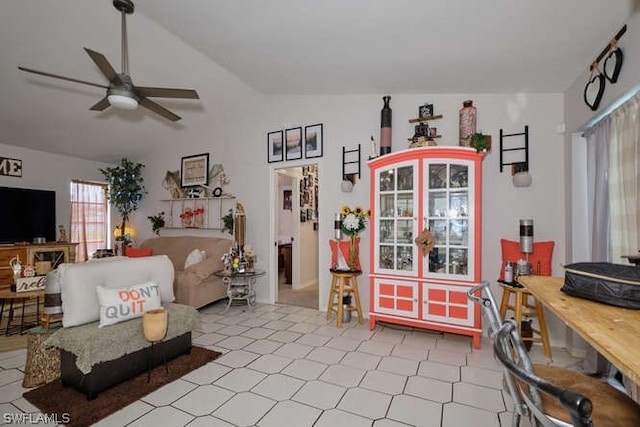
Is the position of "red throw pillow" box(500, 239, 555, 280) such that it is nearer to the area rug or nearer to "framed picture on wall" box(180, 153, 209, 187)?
the area rug

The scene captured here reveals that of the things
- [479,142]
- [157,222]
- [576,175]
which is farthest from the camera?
[157,222]

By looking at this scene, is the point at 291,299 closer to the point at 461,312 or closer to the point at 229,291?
the point at 229,291

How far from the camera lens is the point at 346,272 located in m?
3.38

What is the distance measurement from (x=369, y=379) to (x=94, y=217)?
19.6 ft

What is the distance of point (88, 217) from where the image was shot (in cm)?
563

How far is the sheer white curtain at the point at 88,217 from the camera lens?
5.43 metres

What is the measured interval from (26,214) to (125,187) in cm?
139

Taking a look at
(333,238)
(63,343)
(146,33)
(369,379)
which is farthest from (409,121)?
(63,343)

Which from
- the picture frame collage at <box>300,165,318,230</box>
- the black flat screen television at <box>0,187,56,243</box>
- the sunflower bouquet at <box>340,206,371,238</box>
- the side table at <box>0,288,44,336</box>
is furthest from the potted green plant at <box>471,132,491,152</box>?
the black flat screen television at <box>0,187,56,243</box>

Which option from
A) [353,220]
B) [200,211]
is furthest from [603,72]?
[200,211]

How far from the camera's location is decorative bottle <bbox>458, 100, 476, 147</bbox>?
3.02 meters

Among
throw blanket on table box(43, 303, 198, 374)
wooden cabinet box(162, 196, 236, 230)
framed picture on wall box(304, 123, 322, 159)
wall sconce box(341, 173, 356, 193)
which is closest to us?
throw blanket on table box(43, 303, 198, 374)

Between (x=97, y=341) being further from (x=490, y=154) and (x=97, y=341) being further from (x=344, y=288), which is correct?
(x=490, y=154)

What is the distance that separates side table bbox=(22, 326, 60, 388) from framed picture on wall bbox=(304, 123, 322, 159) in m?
3.10
